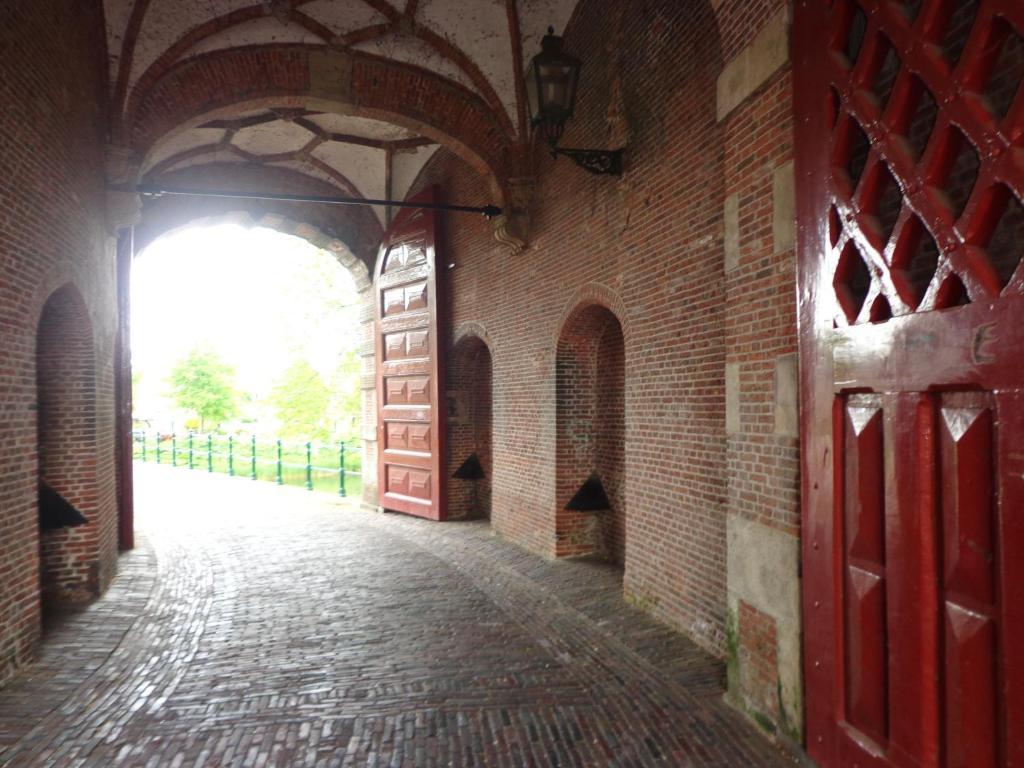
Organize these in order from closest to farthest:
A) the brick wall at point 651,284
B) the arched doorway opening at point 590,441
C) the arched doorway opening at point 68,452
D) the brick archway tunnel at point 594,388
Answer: the brick archway tunnel at point 594,388 < the brick wall at point 651,284 < the arched doorway opening at point 68,452 < the arched doorway opening at point 590,441

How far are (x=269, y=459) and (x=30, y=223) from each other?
39.8 feet

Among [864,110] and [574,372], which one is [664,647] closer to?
[574,372]

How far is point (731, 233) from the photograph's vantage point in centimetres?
385

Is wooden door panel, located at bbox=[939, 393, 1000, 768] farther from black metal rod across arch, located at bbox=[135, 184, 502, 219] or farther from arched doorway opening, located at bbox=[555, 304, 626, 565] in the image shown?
black metal rod across arch, located at bbox=[135, 184, 502, 219]

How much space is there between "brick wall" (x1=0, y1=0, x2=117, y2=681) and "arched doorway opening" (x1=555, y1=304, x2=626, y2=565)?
4.57 metres

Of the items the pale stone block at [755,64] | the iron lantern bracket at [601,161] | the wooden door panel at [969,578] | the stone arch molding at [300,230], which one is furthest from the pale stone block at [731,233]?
the stone arch molding at [300,230]

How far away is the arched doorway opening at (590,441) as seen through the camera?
6973 millimetres

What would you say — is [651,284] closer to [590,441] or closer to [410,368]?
[590,441]

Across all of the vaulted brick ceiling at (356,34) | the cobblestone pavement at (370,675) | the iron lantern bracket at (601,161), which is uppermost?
the vaulted brick ceiling at (356,34)

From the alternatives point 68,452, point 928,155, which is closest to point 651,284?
point 928,155

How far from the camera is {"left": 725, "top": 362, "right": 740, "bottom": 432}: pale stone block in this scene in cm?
377

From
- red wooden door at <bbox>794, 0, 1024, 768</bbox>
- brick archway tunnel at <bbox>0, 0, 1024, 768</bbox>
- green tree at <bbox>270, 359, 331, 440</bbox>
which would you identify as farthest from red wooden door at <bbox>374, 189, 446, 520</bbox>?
green tree at <bbox>270, 359, 331, 440</bbox>

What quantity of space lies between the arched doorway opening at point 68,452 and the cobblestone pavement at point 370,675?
0.44m

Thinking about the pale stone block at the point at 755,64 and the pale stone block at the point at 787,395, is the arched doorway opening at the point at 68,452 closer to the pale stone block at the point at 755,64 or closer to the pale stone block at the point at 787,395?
the pale stone block at the point at 755,64
